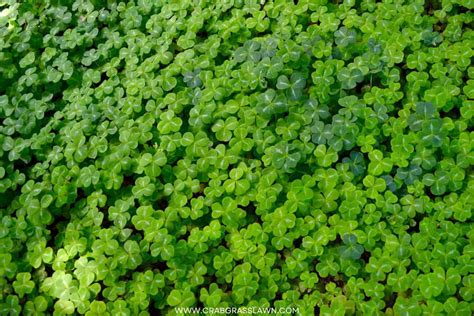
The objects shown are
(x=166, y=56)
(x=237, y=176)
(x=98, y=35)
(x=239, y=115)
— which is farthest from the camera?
(x=98, y=35)

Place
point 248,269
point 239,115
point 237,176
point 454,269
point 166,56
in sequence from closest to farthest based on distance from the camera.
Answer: point 454,269
point 248,269
point 237,176
point 239,115
point 166,56

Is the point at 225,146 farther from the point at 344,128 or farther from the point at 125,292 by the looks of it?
the point at 125,292

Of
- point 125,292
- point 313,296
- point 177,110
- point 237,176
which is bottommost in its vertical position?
point 313,296

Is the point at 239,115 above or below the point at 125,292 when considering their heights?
above

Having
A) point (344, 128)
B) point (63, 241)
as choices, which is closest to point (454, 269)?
point (344, 128)

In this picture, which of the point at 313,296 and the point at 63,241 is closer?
the point at 313,296

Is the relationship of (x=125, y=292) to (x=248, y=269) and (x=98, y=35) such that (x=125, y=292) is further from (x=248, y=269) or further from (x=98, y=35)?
(x=98, y=35)

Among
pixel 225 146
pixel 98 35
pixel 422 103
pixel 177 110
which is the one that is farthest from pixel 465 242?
pixel 98 35
